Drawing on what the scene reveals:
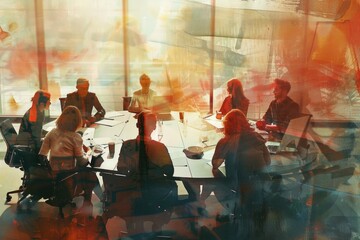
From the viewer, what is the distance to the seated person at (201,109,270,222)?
190 cm

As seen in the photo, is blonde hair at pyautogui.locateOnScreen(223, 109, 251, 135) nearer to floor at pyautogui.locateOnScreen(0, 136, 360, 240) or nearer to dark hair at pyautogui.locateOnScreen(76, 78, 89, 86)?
floor at pyautogui.locateOnScreen(0, 136, 360, 240)

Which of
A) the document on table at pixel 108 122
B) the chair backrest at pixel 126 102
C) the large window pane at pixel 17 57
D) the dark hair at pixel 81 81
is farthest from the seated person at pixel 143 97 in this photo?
the large window pane at pixel 17 57

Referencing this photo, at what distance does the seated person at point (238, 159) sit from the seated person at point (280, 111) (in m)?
0.12

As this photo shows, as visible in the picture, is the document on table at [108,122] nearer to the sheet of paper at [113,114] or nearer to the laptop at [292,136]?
the sheet of paper at [113,114]

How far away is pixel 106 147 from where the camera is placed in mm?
1931

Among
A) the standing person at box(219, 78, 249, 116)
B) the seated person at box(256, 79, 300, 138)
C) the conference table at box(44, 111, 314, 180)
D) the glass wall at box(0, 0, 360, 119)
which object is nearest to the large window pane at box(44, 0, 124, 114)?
the glass wall at box(0, 0, 360, 119)

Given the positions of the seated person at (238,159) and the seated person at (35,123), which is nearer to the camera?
the seated person at (35,123)

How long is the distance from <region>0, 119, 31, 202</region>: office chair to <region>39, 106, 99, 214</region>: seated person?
0.14 m

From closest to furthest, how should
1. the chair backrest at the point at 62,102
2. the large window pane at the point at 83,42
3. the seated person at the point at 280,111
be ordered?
the large window pane at the point at 83,42 < the chair backrest at the point at 62,102 < the seated person at the point at 280,111

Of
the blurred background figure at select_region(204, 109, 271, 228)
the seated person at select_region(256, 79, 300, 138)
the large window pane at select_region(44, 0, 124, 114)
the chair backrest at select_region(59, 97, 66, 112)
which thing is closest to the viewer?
the large window pane at select_region(44, 0, 124, 114)

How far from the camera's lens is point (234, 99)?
191 cm

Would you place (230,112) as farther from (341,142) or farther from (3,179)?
(3,179)

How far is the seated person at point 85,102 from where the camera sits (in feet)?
5.90

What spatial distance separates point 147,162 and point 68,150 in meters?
0.46
